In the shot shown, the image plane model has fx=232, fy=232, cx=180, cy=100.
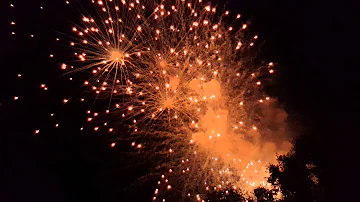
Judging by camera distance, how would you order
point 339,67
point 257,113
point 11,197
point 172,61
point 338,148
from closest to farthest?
1. point 338,148
2. point 11,197
3. point 339,67
4. point 172,61
5. point 257,113

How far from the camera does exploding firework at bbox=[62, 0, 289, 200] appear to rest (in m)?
5.22

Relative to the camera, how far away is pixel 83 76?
5.26 meters

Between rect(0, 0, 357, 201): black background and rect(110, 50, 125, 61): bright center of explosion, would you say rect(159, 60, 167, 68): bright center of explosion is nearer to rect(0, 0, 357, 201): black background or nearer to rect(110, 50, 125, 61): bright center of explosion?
rect(110, 50, 125, 61): bright center of explosion

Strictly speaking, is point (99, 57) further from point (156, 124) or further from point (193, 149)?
point (193, 149)

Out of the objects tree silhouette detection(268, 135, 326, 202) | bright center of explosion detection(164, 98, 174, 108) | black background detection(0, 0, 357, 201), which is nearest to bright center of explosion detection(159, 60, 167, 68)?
bright center of explosion detection(164, 98, 174, 108)

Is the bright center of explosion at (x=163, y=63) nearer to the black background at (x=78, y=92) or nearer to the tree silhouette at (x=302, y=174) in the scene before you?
the black background at (x=78, y=92)

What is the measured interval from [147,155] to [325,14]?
516 centimetres

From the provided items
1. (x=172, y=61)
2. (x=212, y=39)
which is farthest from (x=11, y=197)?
(x=212, y=39)

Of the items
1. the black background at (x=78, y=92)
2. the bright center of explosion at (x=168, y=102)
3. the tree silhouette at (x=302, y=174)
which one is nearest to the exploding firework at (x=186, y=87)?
the bright center of explosion at (x=168, y=102)

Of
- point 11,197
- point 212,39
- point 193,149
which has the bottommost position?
point 11,197

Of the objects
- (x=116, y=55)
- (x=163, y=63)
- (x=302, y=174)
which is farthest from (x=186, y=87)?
(x=302, y=174)

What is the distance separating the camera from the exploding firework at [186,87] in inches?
205

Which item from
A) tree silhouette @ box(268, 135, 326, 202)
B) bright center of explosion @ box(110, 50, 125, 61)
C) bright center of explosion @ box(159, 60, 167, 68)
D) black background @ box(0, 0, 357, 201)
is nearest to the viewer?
tree silhouette @ box(268, 135, 326, 202)

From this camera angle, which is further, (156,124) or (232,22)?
(232,22)
